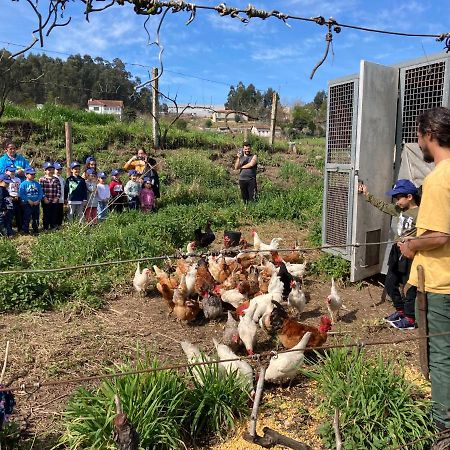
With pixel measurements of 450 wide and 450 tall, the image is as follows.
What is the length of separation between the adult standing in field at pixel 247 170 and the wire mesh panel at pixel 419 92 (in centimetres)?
488

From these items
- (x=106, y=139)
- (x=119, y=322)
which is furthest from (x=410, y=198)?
(x=106, y=139)

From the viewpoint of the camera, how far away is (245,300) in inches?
185

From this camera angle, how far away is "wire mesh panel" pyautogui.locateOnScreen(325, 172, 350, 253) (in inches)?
218

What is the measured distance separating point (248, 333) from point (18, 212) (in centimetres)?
580

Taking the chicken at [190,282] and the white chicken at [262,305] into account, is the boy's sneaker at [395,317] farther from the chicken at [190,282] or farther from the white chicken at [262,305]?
the chicken at [190,282]

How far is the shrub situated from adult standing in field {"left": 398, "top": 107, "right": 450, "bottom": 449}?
0.18 meters

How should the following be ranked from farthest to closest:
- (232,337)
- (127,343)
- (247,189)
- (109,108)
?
(109,108), (247,189), (127,343), (232,337)

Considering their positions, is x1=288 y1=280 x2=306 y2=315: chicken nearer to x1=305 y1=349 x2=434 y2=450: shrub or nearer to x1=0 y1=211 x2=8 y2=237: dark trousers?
x1=305 y1=349 x2=434 y2=450: shrub

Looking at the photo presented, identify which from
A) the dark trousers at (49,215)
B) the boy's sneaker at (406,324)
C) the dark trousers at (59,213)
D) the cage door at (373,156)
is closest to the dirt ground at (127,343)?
the boy's sneaker at (406,324)

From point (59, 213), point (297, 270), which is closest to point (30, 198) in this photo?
point (59, 213)

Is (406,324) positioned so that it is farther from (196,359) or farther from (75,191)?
(75,191)

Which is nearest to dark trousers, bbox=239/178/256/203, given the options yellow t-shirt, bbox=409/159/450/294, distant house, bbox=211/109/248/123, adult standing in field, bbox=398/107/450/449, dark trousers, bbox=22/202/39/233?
distant house, bbox=211/109/248/123

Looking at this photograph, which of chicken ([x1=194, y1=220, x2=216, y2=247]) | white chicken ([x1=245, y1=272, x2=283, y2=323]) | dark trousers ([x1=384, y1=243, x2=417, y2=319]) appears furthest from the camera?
chicken ([x1=194, y1=220, x2=216, y2=247])

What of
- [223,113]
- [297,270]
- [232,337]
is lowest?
[232,337]
